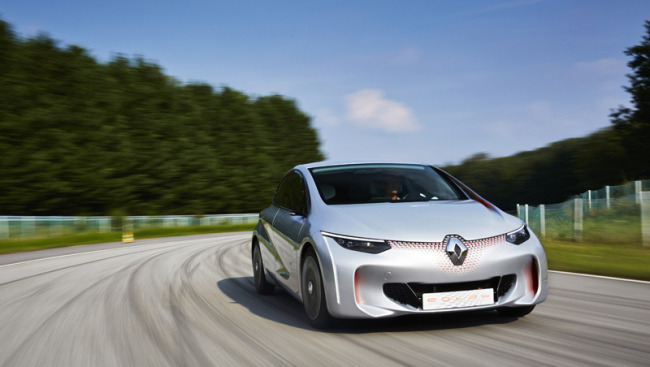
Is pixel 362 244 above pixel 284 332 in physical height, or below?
above

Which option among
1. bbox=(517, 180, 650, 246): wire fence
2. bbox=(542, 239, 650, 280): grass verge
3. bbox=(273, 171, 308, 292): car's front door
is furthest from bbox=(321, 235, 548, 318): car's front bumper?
bbox=(517, 180, 650, 246): wire fence

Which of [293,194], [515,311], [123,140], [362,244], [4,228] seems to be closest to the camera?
[362,244]

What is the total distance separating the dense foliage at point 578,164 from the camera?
4341cm

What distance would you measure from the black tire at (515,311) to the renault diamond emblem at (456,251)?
923 millimetres

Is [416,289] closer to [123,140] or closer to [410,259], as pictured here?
[410,259]

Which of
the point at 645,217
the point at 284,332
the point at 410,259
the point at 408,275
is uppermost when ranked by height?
the point at 410,259

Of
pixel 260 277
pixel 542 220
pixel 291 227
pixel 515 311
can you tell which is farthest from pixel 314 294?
pixel 542 220

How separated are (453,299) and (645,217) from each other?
10298 millimetres

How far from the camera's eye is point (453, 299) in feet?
16.5

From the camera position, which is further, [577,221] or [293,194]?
[577,221]

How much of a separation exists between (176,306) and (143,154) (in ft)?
164

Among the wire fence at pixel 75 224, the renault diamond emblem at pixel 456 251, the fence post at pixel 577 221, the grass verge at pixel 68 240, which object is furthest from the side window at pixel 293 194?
the wire fence at pixel 75 224

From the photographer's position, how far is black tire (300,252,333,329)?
213 inches

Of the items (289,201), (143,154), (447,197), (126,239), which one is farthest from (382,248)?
(143,154)
